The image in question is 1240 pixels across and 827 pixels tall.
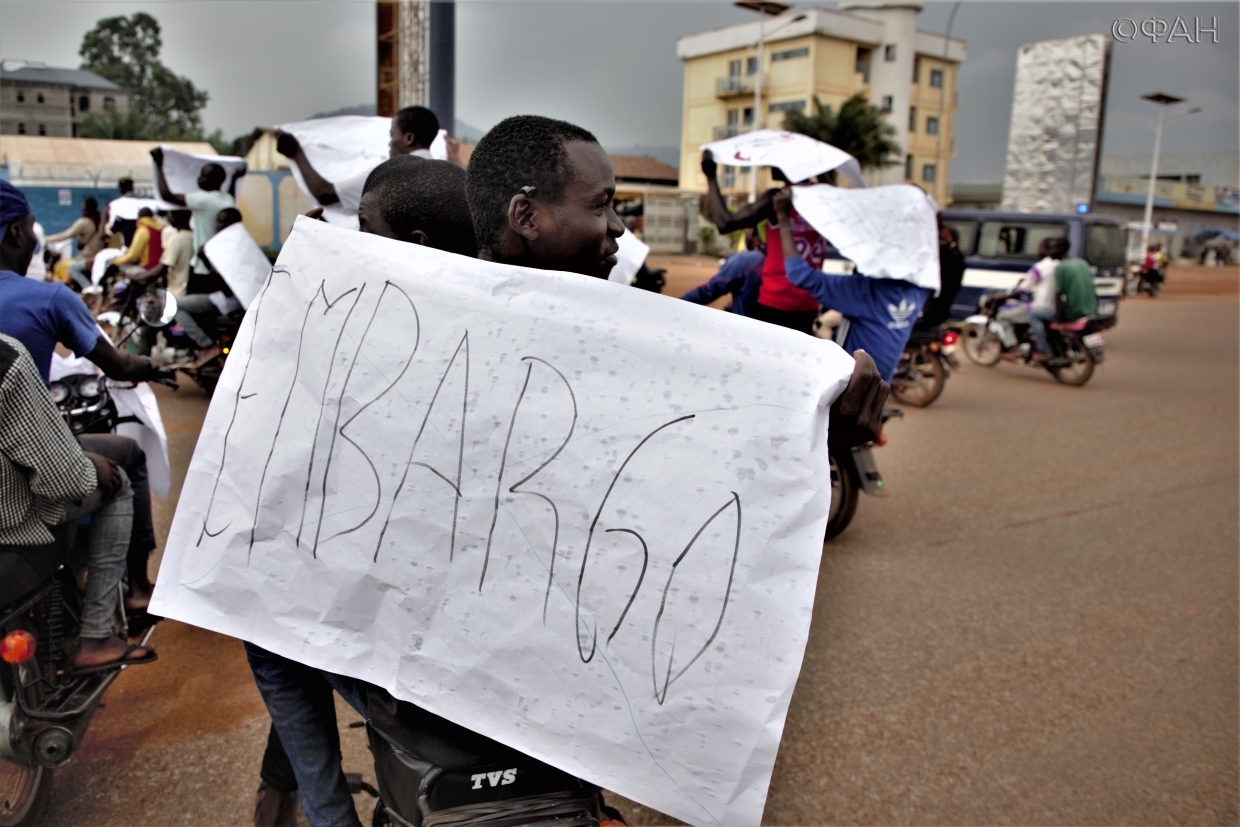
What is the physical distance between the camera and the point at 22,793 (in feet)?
8.20

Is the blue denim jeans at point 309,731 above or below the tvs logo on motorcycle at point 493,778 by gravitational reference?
below

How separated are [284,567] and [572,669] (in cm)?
50

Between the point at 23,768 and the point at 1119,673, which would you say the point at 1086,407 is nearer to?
the point at 1119,673

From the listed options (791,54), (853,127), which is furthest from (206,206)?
(791,54)

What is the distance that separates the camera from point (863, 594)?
14.6ft

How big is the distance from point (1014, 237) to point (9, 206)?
14544mm

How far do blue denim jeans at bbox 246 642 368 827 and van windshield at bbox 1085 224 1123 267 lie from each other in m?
14.7

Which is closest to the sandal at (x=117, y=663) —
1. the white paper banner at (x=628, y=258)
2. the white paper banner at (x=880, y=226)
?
the white paper banner at (x=628, y=258)

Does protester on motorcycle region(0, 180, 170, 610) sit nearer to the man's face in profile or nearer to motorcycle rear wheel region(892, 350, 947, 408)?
the man's face in profile

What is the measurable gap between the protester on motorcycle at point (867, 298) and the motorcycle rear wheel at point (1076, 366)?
7.39 metres

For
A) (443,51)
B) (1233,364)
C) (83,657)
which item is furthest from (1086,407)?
(83,657)

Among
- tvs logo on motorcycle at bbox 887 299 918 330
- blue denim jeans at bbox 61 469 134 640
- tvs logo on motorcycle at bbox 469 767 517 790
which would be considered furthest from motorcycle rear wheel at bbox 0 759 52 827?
tvs logo on motorcycle at bbox 887 299 918 330

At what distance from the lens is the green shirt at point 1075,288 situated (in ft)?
35.1

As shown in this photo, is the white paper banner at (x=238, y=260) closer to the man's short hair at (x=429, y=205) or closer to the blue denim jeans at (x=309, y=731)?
the man's short hair at (x=429, y=205)
